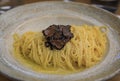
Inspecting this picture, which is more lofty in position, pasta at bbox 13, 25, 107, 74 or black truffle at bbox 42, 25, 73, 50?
black truffle at bbox 42, 25, 73, 50

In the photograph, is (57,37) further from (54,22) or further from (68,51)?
(54,22)

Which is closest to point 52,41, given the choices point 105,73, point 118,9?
point 105,73

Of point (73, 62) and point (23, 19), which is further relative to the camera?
point (23, 19)

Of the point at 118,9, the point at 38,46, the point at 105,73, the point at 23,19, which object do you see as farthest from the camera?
the point at 118,9

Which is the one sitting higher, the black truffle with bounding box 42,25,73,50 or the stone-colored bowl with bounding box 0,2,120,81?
the black truffle with bounding box 42,25,73,50

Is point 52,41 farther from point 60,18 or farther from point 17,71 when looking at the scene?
point 60,18
